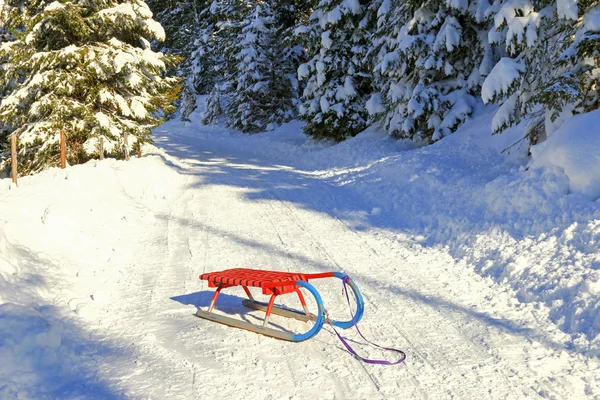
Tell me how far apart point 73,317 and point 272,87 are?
1005 inches

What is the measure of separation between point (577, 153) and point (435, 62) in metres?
7.41

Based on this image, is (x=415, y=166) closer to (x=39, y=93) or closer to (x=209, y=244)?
(x=209, y=244)

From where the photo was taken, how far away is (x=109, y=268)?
667 centimetres

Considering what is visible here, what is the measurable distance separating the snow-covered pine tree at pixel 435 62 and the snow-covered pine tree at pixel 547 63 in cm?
335

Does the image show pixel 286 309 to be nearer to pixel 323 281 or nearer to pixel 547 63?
pixel 323 281

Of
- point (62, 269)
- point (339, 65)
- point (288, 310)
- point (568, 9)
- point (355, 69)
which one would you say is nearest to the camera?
point (288, 310)

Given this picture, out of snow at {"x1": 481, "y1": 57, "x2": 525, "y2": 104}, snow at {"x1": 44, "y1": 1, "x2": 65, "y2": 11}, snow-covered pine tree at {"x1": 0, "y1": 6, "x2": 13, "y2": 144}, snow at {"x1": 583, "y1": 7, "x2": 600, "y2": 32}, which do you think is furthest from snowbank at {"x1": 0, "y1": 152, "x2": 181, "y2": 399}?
snow at {"x1": 583, "y1": 7, "x2": 600, "y2": 32}

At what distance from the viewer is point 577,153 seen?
7574 millimetres

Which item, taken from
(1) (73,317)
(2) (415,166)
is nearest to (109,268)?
(1) (73,317)

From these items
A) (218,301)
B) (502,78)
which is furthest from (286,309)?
(502,78)

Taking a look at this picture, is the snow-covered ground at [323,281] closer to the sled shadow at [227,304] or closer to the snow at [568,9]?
the sled shadow at [227,304]

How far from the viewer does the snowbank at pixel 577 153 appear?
7160 millimetres

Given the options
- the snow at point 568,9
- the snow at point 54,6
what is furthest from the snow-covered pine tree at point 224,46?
the snow at point 568,9

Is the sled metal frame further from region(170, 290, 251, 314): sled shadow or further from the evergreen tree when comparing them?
the evergreen tree
